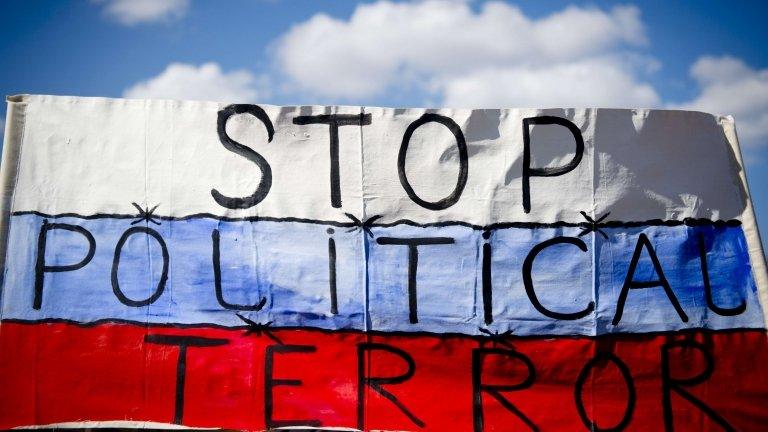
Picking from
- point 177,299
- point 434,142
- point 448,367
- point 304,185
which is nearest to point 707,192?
point 434,142

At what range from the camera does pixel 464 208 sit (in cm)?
297

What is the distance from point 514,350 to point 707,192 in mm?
1441

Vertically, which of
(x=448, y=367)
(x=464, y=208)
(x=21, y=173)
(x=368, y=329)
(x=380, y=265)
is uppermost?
(x=21, y=173)

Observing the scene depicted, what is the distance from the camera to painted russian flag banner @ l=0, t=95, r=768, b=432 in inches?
114

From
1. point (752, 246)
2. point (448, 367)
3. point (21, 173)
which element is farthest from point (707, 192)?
point (21, 173)

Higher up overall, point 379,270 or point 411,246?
point 411,246

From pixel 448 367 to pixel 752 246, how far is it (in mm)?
1851

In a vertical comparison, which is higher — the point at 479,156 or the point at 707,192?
the point at 479,156

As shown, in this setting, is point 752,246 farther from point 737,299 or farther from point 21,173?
point 21,173

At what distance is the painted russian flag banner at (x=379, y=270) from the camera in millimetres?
2898

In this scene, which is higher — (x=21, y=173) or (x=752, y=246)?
(x=21, y=173)

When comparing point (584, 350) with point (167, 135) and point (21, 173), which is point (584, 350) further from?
point (21, 173)

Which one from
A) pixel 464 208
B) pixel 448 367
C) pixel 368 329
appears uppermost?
pixel 464 208

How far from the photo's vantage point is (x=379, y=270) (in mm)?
2945
